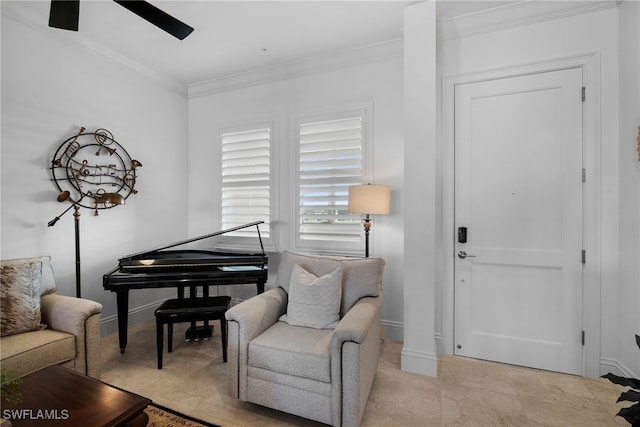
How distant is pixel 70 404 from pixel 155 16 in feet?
6.53

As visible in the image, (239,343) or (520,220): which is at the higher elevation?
(520,220)

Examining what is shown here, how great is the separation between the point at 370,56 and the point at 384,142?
2.84 feet

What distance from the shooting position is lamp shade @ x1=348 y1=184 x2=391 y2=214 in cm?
268

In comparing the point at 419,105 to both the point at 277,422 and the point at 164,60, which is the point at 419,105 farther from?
the point at 164,60

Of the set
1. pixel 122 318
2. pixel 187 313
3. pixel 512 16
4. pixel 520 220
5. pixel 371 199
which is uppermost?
pixel 512 16

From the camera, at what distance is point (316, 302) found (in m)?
2.19

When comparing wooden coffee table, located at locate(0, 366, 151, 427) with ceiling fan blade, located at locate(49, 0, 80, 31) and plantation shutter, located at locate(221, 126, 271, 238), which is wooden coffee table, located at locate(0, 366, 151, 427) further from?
plantation shutter, located at locate(221, 126, 271, 238)

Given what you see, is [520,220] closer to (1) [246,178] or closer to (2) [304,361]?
(2) [304,361]

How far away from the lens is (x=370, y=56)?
309 centimetres

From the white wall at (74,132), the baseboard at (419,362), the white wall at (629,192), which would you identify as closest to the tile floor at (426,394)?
the baseboard at (419,362)

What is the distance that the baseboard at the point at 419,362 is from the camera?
2355 mm

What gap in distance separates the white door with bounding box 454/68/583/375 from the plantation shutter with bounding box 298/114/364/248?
96cm

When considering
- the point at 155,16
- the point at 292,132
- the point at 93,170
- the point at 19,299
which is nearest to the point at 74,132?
the point at 93,170

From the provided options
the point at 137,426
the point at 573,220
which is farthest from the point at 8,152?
the point at 573,220
